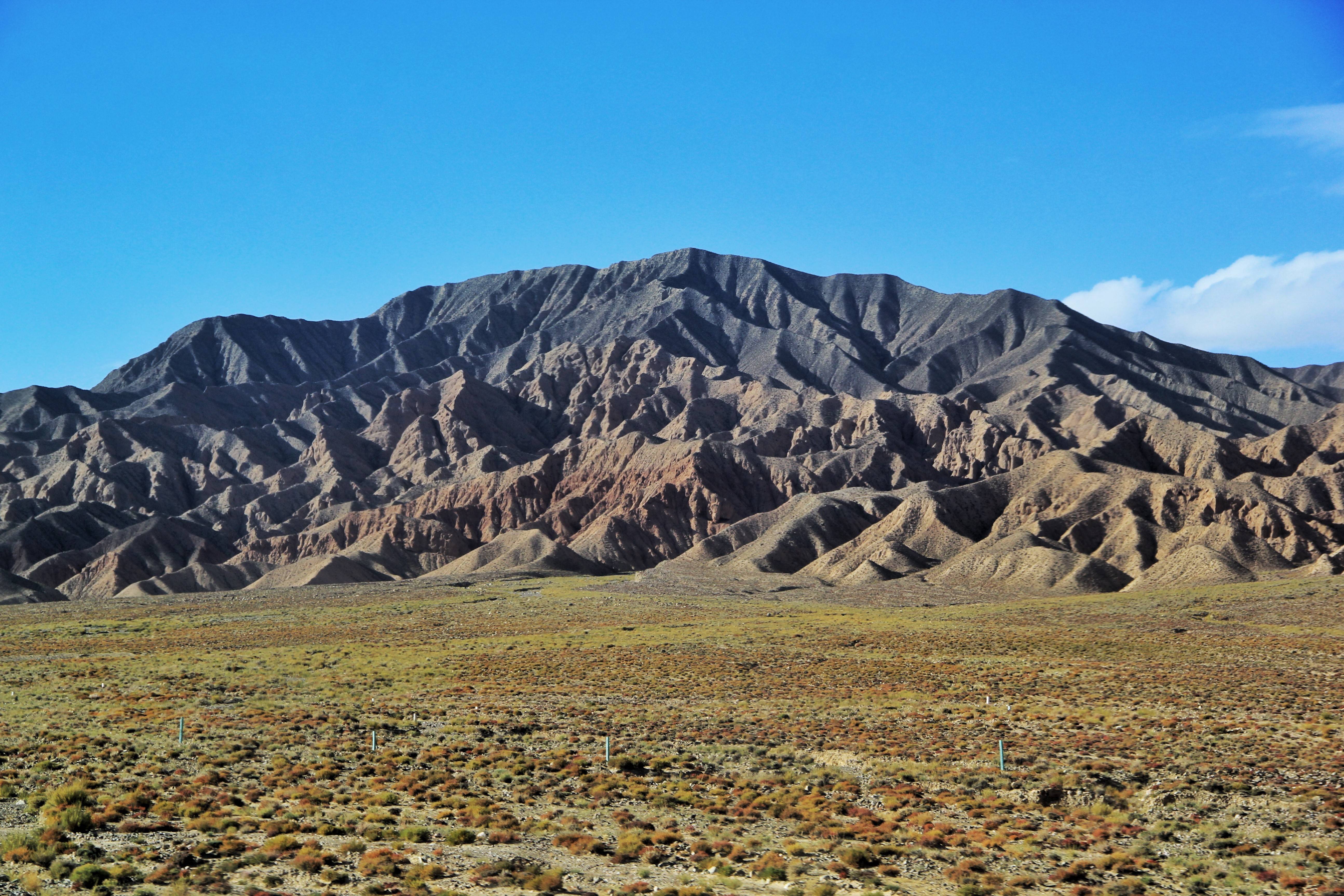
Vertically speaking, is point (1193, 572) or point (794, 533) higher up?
point (794, 533)

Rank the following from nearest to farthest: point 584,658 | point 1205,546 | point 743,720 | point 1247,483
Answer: point 743,720 < point 584,658 < point 1205,546 < point 1247,483

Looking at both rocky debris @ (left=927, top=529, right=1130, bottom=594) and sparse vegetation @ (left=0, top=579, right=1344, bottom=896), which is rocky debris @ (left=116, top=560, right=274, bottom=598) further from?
sparse vegetation @ (left=0, top=579, right=1344, bottom=896)

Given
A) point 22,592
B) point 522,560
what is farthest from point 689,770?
point 22,592

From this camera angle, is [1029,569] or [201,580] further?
[201,580]

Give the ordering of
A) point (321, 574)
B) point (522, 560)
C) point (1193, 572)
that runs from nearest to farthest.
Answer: point (1193, 572) < point (321, 574) < point (522, 560)

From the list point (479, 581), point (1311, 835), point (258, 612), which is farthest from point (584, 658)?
point (479, 581)

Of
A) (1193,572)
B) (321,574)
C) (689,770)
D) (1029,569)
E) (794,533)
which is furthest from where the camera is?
(794,533)

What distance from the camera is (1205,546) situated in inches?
4783

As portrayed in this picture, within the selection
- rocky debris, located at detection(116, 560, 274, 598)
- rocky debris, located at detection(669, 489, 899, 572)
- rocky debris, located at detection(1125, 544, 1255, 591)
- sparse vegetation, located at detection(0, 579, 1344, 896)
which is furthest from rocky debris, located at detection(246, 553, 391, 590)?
rocky debris, located at detection(1125, 544, 1255, 591)

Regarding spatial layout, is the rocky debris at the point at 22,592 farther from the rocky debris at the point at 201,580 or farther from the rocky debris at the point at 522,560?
the rocky debris at the point at 522,560

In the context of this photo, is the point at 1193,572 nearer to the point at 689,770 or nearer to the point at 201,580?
the point at 689,770

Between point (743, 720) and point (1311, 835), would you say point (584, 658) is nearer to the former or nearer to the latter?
point (743, 720)

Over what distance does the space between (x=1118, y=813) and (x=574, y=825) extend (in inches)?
453

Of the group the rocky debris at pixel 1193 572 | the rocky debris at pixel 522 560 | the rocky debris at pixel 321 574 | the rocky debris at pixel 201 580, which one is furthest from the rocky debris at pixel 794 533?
the rocky debris at pixel 201 580
